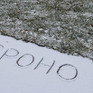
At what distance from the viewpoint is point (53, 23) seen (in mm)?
2723

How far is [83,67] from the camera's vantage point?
2.02m

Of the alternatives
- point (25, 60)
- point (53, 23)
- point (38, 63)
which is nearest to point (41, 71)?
point (38, 63)

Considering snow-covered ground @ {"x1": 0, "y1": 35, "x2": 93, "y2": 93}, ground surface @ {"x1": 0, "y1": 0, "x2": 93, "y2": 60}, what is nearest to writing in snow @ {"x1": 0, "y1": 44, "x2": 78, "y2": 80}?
snow-covered ground @ {"x1": 0, "y1": 35, "x2": 93, "y2": 93}

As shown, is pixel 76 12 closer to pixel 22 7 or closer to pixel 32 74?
pixel 22 7

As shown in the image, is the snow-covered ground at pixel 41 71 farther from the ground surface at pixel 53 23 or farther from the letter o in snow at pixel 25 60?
the ground surface at pixel 53 23

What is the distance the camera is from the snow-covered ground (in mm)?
1832

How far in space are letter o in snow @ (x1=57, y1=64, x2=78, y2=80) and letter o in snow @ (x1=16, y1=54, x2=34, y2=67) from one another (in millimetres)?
355

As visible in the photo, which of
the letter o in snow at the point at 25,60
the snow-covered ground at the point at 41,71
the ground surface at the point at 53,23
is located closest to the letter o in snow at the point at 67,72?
the snow-covered ground at the point at 41,71

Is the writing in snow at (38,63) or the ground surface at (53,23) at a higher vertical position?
the ground surface at (53,23)

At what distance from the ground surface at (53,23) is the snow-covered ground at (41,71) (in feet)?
0.47

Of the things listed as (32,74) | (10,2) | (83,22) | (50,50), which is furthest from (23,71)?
(10,2)

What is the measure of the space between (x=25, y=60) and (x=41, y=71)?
263 millimetres

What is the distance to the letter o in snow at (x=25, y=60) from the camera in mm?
2107

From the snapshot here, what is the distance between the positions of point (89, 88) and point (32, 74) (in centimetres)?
60
